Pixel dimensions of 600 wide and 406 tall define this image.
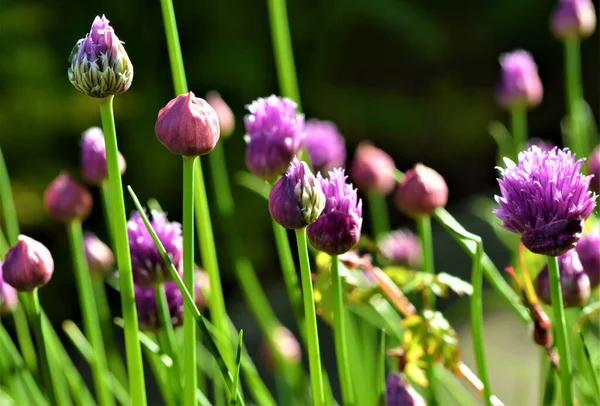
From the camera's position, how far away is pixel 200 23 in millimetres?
2316

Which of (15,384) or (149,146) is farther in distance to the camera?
(149,146)

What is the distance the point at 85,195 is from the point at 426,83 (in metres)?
2.07

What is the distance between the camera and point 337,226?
0.48 metres

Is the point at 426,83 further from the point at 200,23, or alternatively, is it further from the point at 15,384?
the point at 15,384

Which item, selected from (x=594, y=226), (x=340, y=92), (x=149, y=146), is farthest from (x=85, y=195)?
(x=340, y=92)

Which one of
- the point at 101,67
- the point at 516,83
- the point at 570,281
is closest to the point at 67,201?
the point at 101,67

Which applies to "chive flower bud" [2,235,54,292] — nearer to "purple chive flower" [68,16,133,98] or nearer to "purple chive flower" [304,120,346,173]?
"purple chive flower" [68,16,133,98]

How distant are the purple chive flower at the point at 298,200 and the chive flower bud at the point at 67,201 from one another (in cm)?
34

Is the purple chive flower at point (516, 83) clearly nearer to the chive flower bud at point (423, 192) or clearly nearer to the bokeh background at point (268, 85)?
the chive flower bud at point (423, 192)

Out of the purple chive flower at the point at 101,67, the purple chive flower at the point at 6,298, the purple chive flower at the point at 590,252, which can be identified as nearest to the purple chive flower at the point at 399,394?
the purple chive flower at the point at 590,252

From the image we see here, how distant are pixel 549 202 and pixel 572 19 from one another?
0.65m

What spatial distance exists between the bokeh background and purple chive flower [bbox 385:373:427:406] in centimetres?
115

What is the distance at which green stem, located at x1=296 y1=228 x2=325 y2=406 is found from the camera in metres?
0.45

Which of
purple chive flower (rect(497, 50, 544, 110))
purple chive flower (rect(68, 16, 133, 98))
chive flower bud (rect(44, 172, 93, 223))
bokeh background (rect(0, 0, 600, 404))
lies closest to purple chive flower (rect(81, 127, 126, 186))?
chive flower bud (rect(44, 172, 93, 223))
